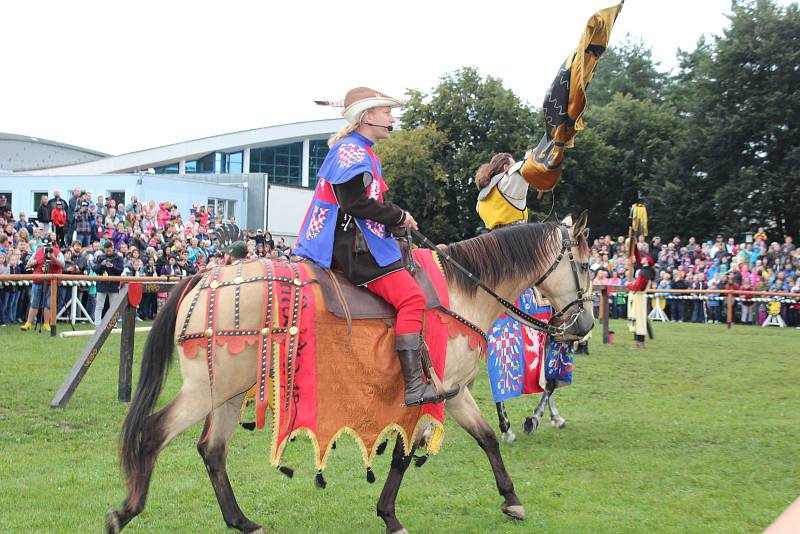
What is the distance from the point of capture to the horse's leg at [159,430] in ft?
16.5

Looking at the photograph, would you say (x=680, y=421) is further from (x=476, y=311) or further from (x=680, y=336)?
(x=680, y=336)

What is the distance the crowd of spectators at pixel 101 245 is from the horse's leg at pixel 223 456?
36.1 ft

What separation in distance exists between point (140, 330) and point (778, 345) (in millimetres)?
14476

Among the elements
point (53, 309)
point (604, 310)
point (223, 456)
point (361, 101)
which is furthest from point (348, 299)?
point (604, 310)

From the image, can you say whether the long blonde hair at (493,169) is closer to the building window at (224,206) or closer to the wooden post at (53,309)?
the wooden post at (53,309)

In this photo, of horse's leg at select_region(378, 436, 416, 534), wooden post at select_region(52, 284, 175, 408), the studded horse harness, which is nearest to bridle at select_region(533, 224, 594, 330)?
horse's leg at select_region(378, 436, 416, 534)

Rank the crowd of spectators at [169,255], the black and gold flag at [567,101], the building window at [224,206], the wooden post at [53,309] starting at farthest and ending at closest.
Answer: the building window at [224,206] < the crowd of spectators at [169,255] < the wooden post at [53,309] < the black and gold flag at [567,101]

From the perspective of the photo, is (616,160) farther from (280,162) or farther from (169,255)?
(169,255)

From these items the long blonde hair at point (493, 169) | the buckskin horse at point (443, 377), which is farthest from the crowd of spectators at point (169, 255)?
the buckskin horse at point (443, 377)

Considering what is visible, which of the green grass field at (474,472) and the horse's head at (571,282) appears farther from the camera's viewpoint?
the horse's head at (571,282)

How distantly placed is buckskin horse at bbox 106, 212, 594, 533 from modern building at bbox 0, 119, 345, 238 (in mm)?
29085

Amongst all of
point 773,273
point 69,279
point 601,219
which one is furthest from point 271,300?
point 601,219

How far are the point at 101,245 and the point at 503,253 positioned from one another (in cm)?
1583

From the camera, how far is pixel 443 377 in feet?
18.4
